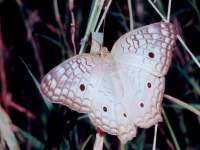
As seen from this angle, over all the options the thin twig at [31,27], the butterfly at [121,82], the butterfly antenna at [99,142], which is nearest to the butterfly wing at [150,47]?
the butterfly at [121,82]

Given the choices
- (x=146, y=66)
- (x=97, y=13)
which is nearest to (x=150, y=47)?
(x=146, y=66)

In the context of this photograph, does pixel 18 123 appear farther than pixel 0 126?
Yes

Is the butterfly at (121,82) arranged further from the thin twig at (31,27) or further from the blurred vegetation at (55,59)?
the thin twig at (31,27)

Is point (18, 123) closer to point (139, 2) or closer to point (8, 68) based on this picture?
point (8, 68)

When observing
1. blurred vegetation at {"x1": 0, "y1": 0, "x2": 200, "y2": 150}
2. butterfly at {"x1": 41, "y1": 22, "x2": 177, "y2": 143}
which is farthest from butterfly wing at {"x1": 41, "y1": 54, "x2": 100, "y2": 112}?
blurred vegetation at {"x1": 0, "y1": 0, "x2": 200, "y2": 150}

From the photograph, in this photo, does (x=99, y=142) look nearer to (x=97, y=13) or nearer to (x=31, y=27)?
(x=97, y=13)

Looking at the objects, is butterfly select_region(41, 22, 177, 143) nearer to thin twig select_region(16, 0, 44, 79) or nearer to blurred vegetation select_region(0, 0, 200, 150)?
blurred vegetation select_region(0, 0, 200, 150)

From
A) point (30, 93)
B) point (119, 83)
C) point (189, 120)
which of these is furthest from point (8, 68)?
point (119, 83)
